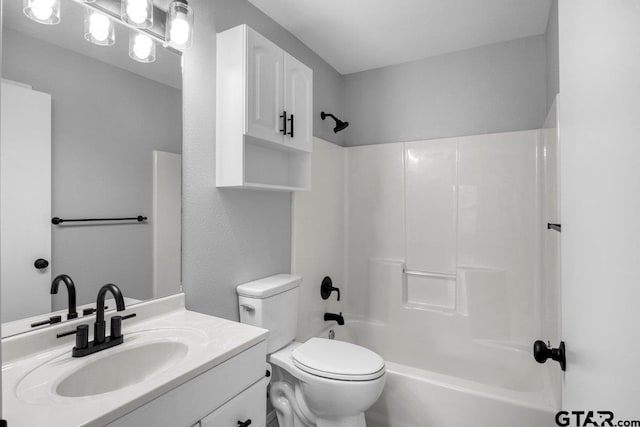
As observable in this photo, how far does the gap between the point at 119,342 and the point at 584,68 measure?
1509 millimetres

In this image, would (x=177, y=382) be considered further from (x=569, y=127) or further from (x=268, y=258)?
(x=569, y=127)

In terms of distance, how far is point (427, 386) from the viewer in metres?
1.88

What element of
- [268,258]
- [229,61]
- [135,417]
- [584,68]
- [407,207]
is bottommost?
[135,417]

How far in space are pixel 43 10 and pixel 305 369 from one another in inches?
68.1

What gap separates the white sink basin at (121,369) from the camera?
0.96 meters

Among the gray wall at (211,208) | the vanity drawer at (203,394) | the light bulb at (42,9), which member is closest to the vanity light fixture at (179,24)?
the gray wall at (211,208)

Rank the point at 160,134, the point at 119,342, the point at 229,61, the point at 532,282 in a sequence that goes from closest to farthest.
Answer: the point at 119,342
the point at 160,134
the point at 229,61
the point at 532,282

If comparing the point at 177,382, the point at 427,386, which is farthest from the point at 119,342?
the point at 427,386

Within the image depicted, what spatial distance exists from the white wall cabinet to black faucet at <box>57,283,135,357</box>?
0.69 metres

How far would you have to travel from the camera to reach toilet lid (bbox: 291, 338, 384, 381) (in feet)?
4.98

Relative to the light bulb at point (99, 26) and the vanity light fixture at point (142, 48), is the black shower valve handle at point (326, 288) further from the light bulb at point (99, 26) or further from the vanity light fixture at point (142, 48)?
the light bulb at point (99, 26)

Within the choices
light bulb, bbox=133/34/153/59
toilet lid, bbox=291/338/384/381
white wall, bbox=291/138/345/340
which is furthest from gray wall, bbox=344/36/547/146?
light bulb, bbox=133/34/153/59

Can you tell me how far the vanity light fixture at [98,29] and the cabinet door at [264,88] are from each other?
1.80ft

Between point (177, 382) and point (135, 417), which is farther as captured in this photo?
point (177, 382)
